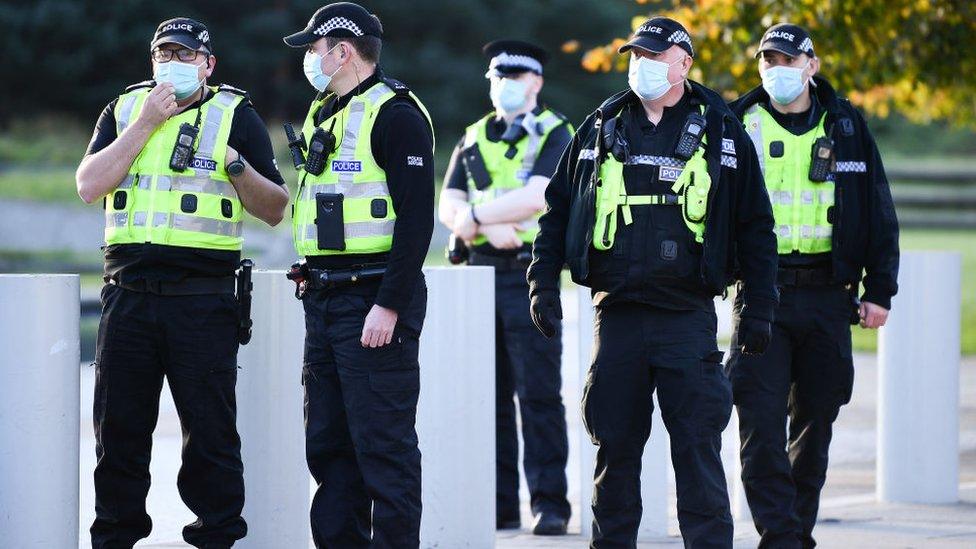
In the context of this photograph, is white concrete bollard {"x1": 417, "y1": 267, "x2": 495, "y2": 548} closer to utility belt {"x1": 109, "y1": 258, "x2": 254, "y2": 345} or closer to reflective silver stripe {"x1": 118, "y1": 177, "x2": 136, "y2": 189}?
utility belt {"x1": 109, "y1": 258, "x2": 254, "y2": 345}

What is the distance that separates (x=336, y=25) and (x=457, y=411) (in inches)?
66.3

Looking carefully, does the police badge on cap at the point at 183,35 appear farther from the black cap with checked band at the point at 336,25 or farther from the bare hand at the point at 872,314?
the bare hand at the point at 872,314

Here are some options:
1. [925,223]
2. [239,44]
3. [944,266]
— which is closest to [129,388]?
[944,266]

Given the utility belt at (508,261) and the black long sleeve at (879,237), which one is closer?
the black long sleeve at (879,237)

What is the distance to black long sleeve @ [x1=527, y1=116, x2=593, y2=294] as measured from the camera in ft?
18.5

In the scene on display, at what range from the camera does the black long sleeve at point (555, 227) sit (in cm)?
564

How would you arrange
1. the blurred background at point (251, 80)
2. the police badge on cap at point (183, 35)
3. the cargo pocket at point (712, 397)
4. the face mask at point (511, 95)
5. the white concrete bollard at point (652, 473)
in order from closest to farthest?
1. the cargo pocket at point (712, 397)
2. the police badge on cap at point (183, 35)
3. the white concrete bollard at point (652, 473)
4. the face mask at point (511, 95)
5. the blurred background at point (251, 80)

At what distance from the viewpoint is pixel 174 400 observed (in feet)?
19.2

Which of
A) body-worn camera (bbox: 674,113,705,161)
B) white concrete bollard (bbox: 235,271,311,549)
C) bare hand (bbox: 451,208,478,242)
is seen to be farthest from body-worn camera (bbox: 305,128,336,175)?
bare hand (bbox: 451,208,478,242)

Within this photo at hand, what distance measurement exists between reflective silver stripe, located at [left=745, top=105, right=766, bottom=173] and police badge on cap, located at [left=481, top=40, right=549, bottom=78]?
1.61 m

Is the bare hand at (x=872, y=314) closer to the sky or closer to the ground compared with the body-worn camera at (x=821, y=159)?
closer to the ground

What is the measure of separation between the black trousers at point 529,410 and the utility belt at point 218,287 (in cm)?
176

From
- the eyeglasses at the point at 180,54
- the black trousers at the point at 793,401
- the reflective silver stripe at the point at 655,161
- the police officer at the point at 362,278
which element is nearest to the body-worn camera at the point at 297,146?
the police officer at the point at 362,278

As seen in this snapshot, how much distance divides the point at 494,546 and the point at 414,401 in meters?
1.13
